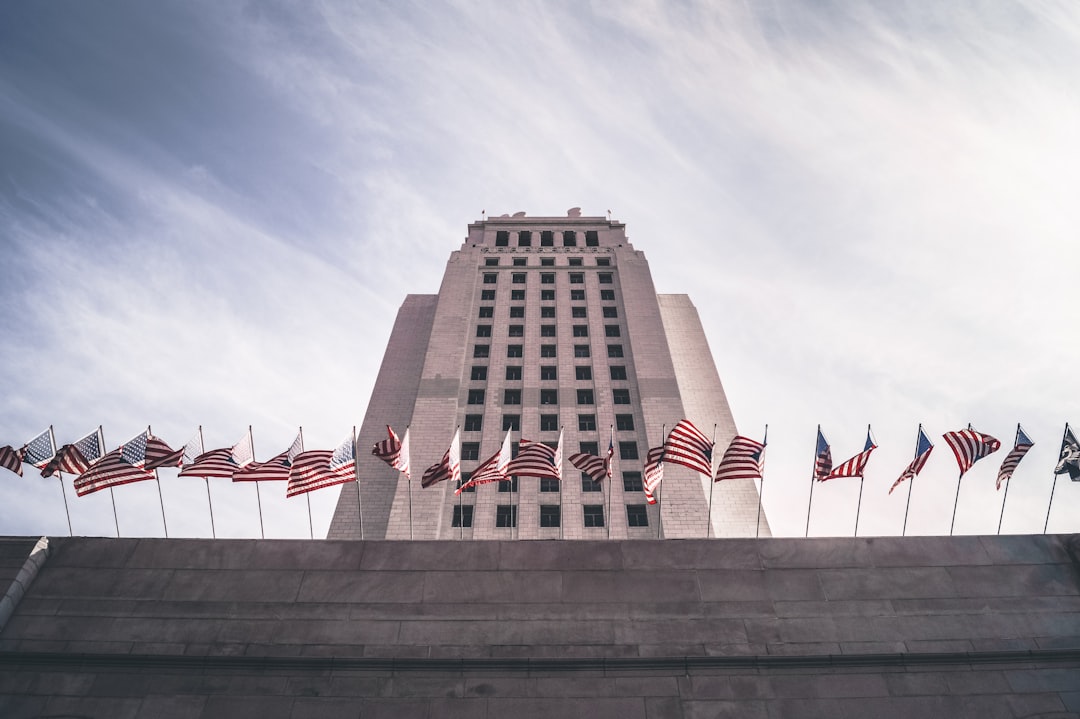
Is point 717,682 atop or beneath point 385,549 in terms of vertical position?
beneath

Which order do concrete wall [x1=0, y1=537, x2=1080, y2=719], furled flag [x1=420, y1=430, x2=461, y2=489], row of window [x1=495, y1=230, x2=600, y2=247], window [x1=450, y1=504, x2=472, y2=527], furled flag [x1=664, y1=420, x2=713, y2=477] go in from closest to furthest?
concrete wall [x1=0, y1=537, x2=1080, y2=719]
furled flag [x1=420, y1=430, x2=461, y2=489]
furled flag [x1=664, y1=420, x2=713, y2=477]
window [x1=450, y1=504, x2=472, y2=527]
row of window [x1=495, y1=230, x2=600, y2=247]

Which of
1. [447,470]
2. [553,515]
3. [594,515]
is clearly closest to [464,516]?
[553,515]

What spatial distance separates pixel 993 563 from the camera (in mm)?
20375

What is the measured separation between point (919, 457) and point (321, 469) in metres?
19.4

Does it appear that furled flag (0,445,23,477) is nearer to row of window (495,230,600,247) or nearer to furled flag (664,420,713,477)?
furled flag (664,420,713,477)

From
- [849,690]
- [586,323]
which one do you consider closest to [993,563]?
[849,690]

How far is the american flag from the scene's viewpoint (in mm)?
24047

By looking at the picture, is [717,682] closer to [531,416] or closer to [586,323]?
[531,416]

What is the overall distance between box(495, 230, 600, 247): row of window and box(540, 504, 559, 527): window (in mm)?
35676

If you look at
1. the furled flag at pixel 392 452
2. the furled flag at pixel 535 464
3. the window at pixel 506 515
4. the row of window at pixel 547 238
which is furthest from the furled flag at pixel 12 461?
the row of window at pixel 547 238

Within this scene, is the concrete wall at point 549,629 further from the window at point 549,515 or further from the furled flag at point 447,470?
the window at point 549,515

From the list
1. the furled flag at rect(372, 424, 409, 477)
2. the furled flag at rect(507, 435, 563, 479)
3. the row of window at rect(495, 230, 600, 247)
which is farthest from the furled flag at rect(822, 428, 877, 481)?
the row of window at rect(495, 230, 600, 247)

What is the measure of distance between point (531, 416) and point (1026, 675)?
31427 mm

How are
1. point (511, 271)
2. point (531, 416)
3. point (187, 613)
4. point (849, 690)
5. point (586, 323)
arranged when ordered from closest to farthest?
1. point (849, 690)
2. point (187, 613)
3. point (531, 416)
4. point (586, 323)
5. point (511, 271)
